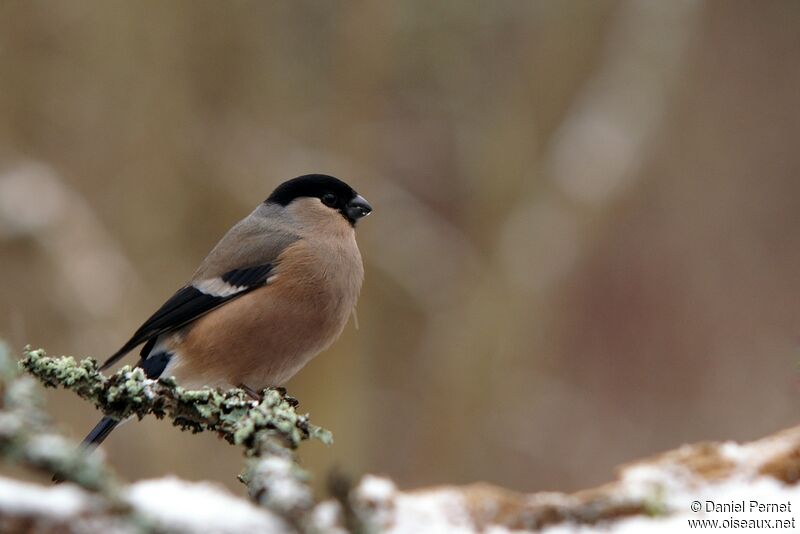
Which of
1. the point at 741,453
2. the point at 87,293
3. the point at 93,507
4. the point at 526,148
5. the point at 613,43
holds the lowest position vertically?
the point at 93,507

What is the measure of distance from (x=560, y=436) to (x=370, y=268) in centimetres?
256

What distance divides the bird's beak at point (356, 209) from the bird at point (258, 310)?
0.10 m

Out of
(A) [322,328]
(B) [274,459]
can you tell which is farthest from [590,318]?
(B) [274,459]

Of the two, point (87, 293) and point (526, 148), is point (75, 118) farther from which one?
point (526, 148)

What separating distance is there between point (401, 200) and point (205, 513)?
6.21m

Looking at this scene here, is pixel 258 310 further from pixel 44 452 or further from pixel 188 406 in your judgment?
pixel 44 452

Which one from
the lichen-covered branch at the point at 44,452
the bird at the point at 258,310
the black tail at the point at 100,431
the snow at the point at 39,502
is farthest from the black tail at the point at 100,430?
the lichen-covered branch at the point at 44,452

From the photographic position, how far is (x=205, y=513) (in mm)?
1649

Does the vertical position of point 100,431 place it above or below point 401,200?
below

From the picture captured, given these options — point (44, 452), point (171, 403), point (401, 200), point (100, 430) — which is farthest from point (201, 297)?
point (401, 200)

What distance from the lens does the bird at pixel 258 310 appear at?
363 centimetres

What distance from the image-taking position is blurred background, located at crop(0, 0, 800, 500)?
7.07 m

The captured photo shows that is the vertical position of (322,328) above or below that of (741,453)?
above

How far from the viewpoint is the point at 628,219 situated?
977 cm
